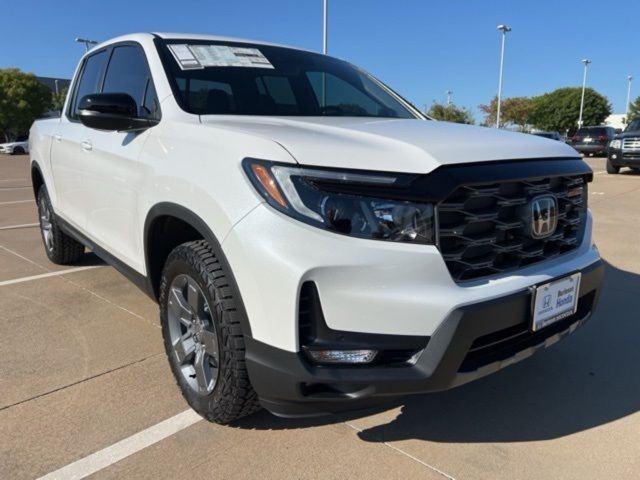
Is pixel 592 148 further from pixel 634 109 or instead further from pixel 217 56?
pixel 634 109

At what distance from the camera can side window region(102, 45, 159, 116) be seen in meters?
2.89

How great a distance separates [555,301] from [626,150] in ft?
49.7

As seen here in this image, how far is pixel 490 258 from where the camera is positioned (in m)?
2.06

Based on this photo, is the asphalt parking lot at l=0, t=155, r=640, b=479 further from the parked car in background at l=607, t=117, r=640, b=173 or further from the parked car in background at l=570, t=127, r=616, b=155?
the parked car in background at l=570, t=127, r=616, b=155

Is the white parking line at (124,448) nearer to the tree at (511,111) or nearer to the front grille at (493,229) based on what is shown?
the front grille at (493,229)

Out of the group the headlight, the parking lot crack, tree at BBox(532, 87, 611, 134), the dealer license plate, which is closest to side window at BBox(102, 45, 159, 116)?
the headlight

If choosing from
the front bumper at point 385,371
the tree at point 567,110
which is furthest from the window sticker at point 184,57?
the tree at point 567,110

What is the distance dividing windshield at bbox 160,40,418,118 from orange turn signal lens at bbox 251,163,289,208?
87 cm

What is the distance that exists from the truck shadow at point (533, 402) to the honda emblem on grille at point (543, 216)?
92 cm

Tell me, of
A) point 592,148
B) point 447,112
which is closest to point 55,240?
point 592,148

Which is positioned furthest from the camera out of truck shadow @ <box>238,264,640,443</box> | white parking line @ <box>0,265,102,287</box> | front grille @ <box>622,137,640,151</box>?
front grille @ <box>622,137,640,151</box>

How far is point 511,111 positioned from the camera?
62.8m

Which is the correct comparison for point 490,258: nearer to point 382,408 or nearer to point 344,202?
point 344,202

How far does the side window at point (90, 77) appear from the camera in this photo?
3867mm
